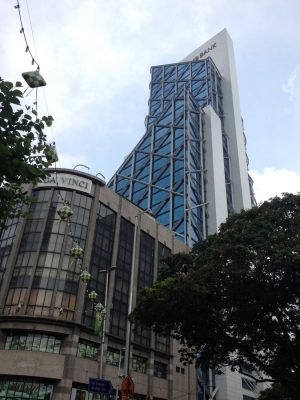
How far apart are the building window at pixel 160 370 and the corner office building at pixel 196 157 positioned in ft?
46.6

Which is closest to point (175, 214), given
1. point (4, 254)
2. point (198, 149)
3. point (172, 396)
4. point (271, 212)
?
point (198, 149)

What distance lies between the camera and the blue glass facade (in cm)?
8194

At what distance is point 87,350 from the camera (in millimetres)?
38438

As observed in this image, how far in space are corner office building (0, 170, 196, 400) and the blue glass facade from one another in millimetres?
30167

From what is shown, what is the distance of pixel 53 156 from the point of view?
1092 centimetres

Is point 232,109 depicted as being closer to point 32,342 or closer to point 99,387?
point 32,342

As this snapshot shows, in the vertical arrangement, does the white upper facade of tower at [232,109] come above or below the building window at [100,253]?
above

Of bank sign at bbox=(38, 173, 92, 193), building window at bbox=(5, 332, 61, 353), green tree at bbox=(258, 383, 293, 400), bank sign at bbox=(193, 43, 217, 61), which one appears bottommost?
green tree at bbox=(258, 383, 293, 400)

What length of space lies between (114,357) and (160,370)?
340 inches

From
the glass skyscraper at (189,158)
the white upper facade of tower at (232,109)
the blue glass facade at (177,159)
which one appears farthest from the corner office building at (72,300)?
the white upper facade of tower at (232,109)

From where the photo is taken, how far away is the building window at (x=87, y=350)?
37.6 metres

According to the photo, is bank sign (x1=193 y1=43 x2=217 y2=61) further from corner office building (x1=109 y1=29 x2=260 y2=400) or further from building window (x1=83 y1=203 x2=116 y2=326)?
building window (x1=83 y1=203 x2=116 y2=326)

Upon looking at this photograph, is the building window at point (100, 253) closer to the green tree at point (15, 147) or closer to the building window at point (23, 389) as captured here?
the building window at point (23, 389)

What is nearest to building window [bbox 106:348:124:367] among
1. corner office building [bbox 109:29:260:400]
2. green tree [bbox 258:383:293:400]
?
green tree [bbox 258:383:293:400]
